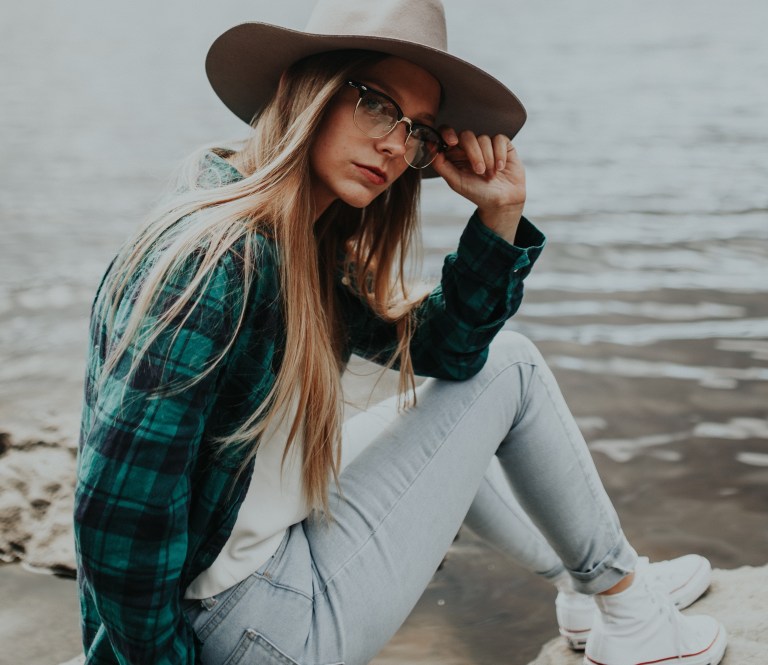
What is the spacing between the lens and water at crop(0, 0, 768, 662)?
312 cm

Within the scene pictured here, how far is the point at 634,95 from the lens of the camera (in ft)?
32.8

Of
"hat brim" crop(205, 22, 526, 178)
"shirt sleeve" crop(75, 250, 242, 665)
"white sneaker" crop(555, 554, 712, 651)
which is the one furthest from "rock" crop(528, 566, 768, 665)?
"hat brim" crop(205, 22, 526, 178)

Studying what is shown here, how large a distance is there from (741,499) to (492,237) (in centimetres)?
143

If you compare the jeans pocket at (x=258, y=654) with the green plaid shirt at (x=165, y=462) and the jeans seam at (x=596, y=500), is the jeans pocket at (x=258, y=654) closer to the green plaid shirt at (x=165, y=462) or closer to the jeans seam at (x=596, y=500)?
the green plaid shirt at (x=165, y=462)

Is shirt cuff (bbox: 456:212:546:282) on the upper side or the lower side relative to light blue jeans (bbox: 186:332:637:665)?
upper

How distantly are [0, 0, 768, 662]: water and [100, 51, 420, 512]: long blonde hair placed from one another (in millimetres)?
1470

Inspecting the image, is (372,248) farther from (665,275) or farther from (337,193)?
(665,275)

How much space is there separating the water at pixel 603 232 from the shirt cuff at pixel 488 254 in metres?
1.14

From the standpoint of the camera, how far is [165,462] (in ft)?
4.31

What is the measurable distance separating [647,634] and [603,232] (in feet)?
12.4

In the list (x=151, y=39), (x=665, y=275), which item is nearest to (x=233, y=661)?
(x=665, y=275)

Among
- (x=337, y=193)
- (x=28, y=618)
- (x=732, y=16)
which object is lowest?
(x=28, y=618)

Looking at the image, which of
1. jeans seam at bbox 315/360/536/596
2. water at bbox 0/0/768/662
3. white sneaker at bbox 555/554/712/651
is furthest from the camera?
water at bbox 0/0/768/662

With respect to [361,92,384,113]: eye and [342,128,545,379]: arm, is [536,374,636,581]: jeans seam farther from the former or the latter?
[361,92,384,113]: eye
